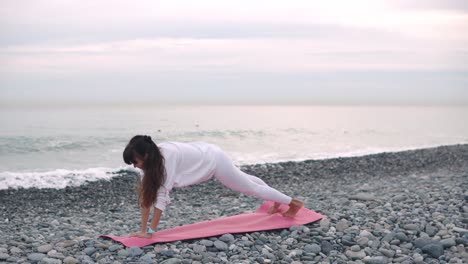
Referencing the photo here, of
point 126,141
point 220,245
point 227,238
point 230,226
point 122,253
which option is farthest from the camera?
point 126,141

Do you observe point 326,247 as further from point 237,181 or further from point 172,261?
point 172,261

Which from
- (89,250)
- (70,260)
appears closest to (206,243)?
(89,250)

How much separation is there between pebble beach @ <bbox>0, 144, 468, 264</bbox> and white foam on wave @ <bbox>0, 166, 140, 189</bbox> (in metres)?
1.30

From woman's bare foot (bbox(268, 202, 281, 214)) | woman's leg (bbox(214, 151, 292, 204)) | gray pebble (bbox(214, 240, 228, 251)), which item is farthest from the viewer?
woman's bare foot (bbox(268, 202, 281, 214))

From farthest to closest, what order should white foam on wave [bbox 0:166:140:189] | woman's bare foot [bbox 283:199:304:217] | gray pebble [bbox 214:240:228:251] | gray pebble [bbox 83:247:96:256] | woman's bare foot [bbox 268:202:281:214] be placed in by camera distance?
1. white foam on wave [bbox 0:166:140:189]
2. woman's bare foot [bbox 268:202:281:214]
3. woman's bare foot [bbox 283:199:304:217]
4. gray pebble [bbox 214:240:228:251]
5. gray pebble [bbox 83:247:96:256]

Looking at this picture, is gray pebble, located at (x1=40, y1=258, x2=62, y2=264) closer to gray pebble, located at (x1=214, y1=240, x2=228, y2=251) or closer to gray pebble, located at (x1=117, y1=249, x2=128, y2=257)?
gray pebble, located at (x1=117, y1=249, x2=128, y2=257)

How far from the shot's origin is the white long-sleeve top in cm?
592

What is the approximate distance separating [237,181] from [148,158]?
3.76 feet

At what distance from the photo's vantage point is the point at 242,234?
6238 millimetres

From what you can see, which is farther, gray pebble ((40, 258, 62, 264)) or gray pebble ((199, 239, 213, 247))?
gray pebble ((199, 239, 213, 247))

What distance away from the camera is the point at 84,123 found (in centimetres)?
3453

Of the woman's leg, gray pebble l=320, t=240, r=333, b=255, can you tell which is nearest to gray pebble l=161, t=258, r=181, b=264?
the woman's leg

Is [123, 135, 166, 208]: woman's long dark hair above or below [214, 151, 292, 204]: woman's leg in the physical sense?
above

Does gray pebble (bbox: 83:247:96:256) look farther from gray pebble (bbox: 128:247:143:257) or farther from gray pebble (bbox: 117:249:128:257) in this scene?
gray pebble (bbox: 128:247:143:257)
